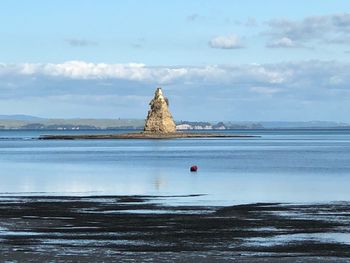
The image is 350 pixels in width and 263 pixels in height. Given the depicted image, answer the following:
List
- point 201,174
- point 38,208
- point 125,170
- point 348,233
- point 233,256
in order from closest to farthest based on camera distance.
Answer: point 233,256, point 348,233, point 38,208, point 201,174, point 125,170

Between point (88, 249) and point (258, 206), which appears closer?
point (88, 249)

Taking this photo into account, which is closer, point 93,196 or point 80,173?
point 93,196

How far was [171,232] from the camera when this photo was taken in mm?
32219

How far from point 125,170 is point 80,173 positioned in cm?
742

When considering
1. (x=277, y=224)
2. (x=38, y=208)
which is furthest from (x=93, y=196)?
(x=277, y=224)

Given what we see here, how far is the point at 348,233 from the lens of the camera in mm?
31750

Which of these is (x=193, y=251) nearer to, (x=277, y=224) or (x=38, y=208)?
(x=277, y=224)

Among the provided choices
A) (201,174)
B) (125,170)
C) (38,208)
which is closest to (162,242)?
(38,208)

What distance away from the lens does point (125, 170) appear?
3366 inches

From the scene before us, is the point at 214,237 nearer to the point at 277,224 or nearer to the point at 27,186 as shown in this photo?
the point at 277,224

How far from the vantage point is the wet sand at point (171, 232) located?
26.4 m

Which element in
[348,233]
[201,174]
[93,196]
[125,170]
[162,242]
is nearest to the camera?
[162,242]

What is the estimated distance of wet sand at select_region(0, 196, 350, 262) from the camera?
2644 centimetres

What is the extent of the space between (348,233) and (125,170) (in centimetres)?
5489
